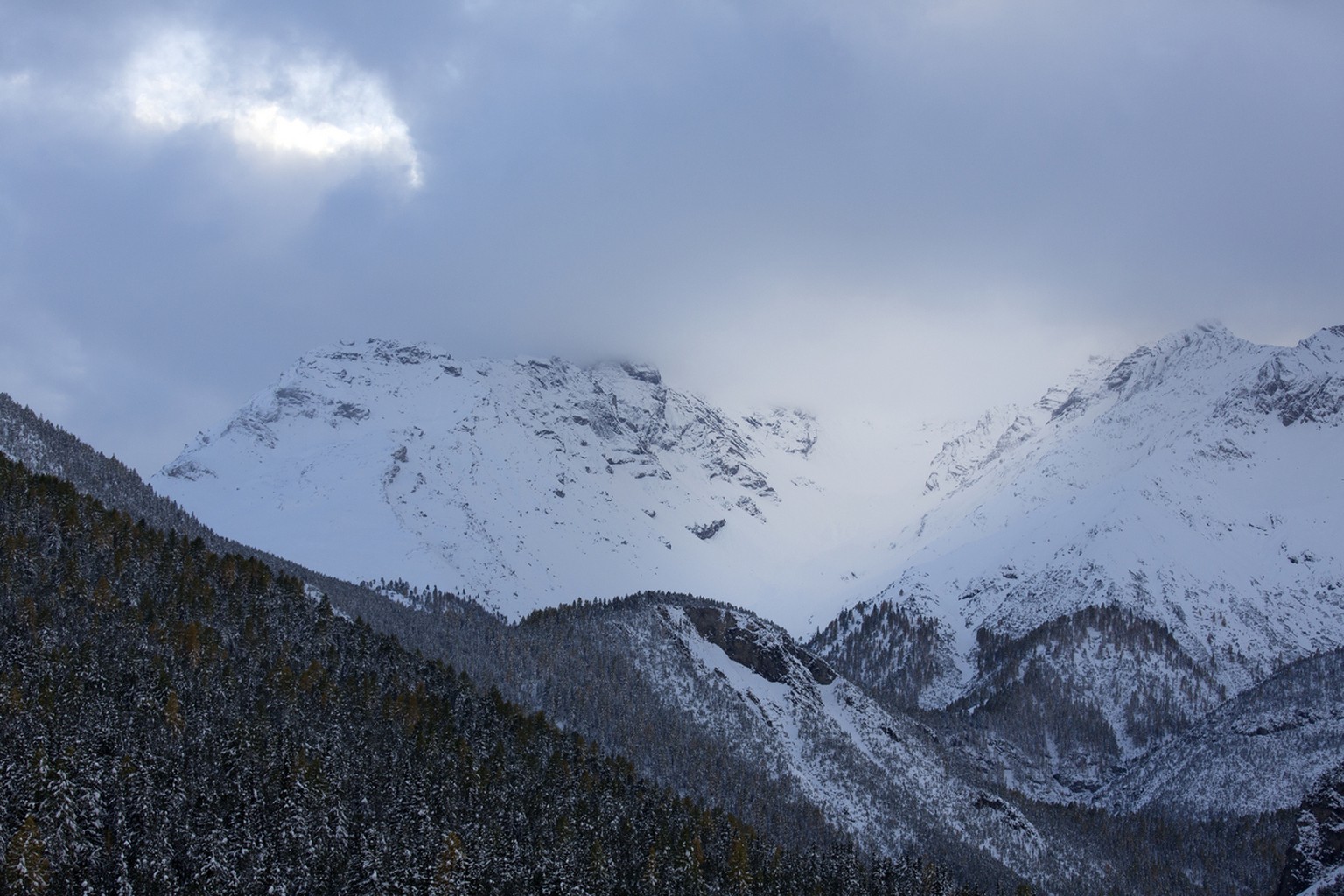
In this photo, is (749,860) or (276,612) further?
(276,612)

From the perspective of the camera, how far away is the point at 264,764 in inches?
4203

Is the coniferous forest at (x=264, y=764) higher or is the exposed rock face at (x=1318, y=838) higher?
the exposed rock face at (x=1318, y=838)

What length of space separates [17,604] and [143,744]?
3254cm

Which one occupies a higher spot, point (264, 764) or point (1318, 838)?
point (1318, 838)

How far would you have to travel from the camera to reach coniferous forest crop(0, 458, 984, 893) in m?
92.6

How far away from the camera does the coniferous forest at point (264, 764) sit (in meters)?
92.6

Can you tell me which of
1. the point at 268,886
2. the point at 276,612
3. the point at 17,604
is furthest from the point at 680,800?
the point at 17,604

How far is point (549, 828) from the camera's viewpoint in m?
122

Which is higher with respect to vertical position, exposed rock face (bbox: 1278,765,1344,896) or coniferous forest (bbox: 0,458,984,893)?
exposed rock face (bbox: 1278,765,1344,896)

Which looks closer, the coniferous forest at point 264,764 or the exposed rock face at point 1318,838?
the coniferous forest at point 264,764

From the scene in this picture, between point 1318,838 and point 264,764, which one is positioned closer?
point 264,764

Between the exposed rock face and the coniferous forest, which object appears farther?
the exposed rock face

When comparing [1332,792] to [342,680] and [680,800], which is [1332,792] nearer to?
[680,800]

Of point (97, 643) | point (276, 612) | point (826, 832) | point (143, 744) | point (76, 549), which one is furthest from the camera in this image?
point (826, 832)
